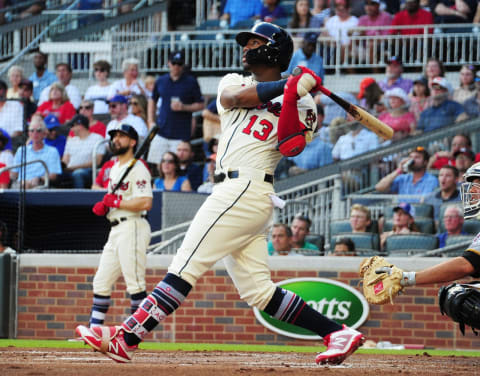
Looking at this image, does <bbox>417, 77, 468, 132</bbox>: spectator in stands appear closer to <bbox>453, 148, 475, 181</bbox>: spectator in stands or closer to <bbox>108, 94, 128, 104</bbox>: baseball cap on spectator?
<bbox>453, 148, 475, 181</bbox>: spectator in stands

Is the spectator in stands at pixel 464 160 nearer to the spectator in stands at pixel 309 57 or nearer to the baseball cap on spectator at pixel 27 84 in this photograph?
the spectator in stands at pixel 309 57

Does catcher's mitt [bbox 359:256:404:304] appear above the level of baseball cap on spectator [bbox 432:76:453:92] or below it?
below

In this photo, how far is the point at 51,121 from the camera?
40.1ft

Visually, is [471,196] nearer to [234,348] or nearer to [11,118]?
[234,348]

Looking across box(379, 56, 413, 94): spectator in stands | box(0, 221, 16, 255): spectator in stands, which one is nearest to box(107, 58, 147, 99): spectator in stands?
box(379, 56, 413, 94): spectator in stands

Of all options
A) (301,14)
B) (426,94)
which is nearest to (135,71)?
(301,14)

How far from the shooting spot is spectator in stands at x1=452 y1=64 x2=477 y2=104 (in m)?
11.2

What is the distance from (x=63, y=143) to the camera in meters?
11.8

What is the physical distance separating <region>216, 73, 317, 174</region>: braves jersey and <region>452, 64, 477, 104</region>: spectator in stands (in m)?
6.21

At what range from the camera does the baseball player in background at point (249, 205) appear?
203 inches

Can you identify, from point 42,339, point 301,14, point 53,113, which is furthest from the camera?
point 301,14

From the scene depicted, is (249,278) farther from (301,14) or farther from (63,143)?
(301,14)

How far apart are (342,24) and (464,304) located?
10.2 meters

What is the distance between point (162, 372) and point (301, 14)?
10.5 metres
